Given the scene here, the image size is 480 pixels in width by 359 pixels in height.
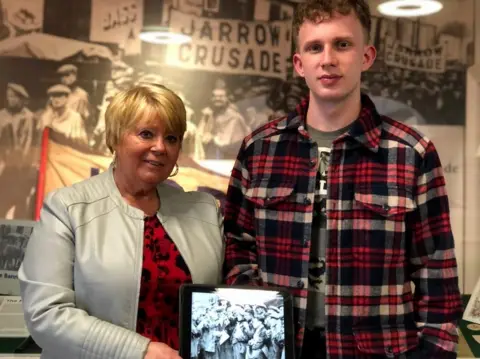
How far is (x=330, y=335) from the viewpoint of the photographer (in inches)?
49.3

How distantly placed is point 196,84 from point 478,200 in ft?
3.66

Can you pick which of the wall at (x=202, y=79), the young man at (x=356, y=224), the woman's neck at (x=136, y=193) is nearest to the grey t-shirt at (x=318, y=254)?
the young man at (x=356, y=224)

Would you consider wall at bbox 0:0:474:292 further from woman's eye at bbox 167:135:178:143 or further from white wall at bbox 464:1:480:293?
woman's eye at bbox 167:135:178:143

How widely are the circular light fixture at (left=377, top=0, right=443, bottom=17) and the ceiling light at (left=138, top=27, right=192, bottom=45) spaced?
0.73m

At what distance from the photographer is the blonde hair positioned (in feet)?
4.16

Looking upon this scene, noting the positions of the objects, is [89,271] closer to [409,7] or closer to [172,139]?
[172,139]

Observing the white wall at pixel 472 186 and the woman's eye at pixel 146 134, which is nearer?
the woman's eye at pixel 146 134

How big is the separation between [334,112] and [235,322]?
20.6 inches

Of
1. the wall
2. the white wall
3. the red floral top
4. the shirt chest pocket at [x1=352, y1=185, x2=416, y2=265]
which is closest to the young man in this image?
the shirt chest pocket at [x1=352, y1=185, x2=416, y2=265]

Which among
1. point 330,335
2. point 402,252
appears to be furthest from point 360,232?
point 330,335

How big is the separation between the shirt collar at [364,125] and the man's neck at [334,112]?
22 millimetres

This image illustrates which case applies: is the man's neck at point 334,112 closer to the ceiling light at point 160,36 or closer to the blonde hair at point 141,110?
the blonde hair at point 141,110

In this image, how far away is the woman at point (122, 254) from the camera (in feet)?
3.89

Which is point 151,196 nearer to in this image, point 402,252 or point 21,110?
point 402,252
